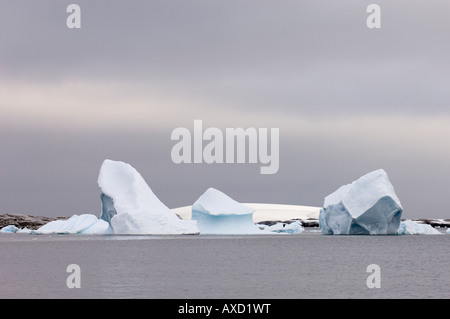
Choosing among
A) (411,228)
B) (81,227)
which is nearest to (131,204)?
(81,227)

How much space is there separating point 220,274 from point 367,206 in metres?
20.0

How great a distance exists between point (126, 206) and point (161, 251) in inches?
339

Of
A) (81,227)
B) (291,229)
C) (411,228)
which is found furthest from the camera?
(291,229)

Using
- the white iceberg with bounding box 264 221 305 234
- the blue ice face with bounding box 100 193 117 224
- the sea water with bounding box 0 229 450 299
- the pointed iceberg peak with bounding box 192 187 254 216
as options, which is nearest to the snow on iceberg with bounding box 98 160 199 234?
the blue ice face with bounding box 100 193 117 224

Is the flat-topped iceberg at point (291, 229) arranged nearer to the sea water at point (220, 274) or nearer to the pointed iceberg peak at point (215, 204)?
the pointed iceberg peak at point (215, 204)

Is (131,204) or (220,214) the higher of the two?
(131,204)

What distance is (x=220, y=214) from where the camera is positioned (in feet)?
170

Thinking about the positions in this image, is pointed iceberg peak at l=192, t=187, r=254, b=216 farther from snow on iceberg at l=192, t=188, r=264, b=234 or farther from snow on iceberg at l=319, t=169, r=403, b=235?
snow on iceberg at l=319, t=169, r=403, b=235

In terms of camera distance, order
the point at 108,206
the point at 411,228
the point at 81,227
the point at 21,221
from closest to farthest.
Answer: the point at 108,206 < the point at 411,228 < the point at 81,227 < the point at 21,221

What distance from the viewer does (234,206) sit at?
5250 cm

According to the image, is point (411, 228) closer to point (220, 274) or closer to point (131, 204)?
point (131, 204)
